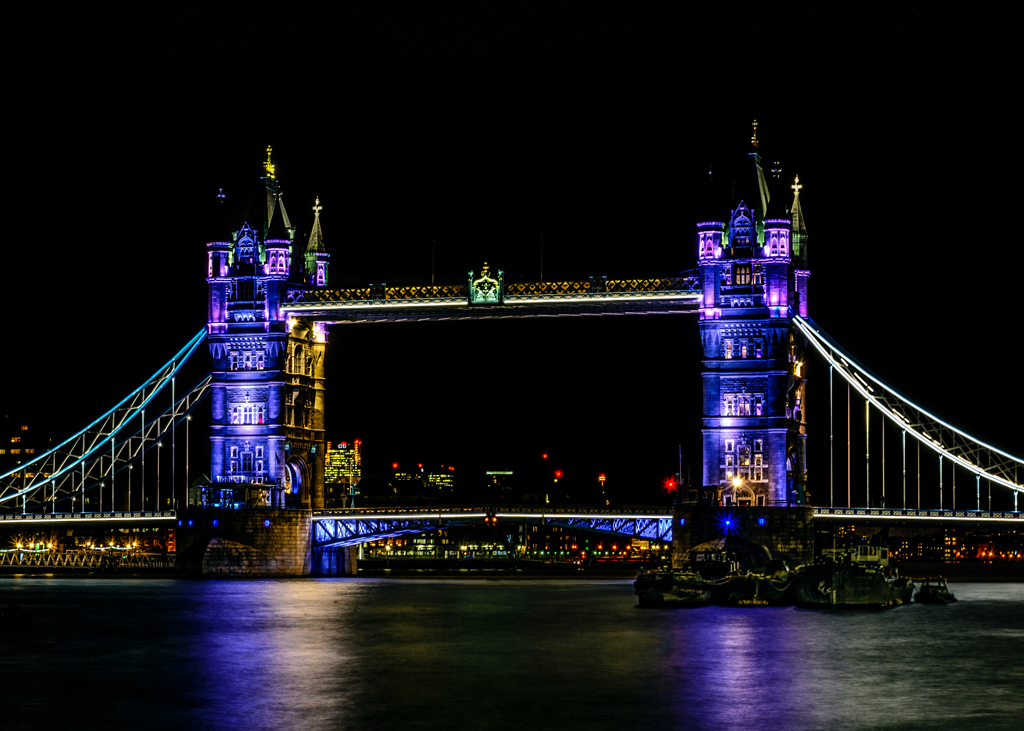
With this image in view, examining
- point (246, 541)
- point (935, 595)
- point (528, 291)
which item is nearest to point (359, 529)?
point (246, 541)

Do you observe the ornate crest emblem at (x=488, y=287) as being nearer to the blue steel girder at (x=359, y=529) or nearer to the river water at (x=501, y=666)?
the blue steel girder at (x=359, y=529)

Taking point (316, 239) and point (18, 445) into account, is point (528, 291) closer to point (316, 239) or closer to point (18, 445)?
point (316, 239)

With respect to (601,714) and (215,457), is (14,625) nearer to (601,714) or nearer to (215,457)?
(601,714)

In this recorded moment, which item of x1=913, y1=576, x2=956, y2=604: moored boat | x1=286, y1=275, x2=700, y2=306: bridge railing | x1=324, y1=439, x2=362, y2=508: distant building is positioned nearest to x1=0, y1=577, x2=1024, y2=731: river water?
x1=913, y1=576, x2=956, y2=604: moored boat

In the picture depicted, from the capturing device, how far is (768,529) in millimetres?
92312

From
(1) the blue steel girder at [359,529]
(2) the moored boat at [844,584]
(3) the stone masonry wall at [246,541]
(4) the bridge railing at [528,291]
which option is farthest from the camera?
(1) the blue steel girder at [359,529]

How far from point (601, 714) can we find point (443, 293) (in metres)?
59.3

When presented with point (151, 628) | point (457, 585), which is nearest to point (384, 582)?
point (457, 585)

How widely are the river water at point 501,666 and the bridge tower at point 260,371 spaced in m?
19.7

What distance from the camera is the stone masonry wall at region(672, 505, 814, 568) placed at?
3629 inches

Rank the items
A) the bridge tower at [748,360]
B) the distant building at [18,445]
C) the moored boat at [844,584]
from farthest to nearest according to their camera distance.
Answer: the distant building at [18,445], the bridge tower at [748,360], the moored boat at [844,584]

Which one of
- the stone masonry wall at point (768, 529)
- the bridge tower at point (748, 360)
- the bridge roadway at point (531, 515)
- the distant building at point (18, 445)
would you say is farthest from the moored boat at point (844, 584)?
the distant building at point (18, 445)

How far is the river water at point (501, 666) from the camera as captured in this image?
41.9 metres

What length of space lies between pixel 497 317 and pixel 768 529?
18916mm
